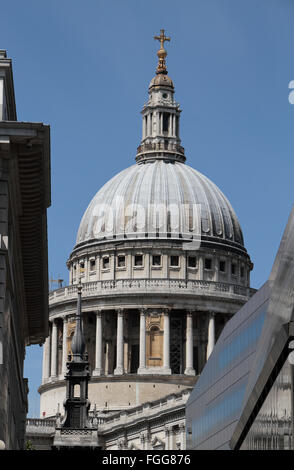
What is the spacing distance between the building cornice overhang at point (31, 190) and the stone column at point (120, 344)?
9854 cm

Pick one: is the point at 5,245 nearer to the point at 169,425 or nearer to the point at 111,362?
the point at 169,425

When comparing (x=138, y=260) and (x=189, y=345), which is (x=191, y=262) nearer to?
(x=138, y=260)

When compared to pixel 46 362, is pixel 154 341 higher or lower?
higher

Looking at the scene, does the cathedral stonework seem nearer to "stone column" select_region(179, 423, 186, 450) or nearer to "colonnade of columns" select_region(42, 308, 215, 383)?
"colonnade of columns" select_region(42, 308, 215, 383)

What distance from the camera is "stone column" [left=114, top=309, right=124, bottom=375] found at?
16312 centimetres

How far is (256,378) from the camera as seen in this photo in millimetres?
45219

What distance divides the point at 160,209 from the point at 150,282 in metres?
10.4

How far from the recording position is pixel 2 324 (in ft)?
143

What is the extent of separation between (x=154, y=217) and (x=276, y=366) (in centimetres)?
13475

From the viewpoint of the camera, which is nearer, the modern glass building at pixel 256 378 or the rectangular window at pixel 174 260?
the modern glass building at pixel 256 378

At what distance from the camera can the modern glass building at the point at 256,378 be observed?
35594mm

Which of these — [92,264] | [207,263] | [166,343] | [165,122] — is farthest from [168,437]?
[165,122]

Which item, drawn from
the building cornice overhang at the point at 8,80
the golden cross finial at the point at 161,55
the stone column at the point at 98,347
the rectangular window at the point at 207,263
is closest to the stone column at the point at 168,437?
the stone column at the point at 98,347

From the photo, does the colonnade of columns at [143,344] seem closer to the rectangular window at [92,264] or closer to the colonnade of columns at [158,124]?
the rectangular window at [92,264]
